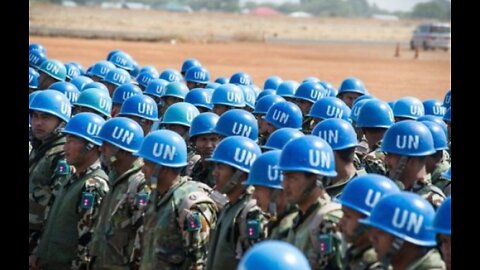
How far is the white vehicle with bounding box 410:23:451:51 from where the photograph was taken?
2322 inches

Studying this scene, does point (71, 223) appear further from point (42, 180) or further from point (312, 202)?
point (312, 202)

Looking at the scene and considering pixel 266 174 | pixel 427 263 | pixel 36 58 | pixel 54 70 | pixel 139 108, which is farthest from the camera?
pixel 36 58

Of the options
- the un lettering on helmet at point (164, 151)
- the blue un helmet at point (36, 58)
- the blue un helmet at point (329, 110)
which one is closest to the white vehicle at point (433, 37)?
the blue un helmet at point (36, 58)

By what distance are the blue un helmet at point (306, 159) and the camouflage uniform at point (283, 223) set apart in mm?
355

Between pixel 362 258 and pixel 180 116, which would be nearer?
pixel 362 258

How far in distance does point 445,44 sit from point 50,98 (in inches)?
1990

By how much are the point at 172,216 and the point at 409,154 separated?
246 cm

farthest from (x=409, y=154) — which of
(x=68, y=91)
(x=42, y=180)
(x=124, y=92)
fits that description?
(x=68, y=91)

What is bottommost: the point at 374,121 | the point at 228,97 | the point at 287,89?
the point at 374,121

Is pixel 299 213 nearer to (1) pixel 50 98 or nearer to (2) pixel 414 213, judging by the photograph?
(2) pixel 414 213

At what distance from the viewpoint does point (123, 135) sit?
30.0 feet

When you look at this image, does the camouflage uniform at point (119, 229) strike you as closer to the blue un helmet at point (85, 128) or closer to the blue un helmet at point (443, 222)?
the blue un helmet at point (85, 128)
